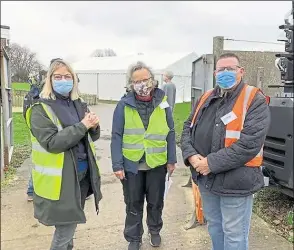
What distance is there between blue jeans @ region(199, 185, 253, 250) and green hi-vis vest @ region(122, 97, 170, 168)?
594 millimetres

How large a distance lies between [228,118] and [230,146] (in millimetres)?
179

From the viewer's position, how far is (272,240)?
3396 mm

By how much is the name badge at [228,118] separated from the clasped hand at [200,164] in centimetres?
29

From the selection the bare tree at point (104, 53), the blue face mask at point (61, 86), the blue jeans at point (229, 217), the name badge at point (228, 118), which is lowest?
the blue jeans at point (229, 217)

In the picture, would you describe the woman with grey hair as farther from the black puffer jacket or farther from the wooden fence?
the wooden fence

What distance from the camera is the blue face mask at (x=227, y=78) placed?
2.32m

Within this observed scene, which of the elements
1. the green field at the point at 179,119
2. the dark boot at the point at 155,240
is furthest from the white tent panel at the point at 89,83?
the dark boot at the point at 155,240

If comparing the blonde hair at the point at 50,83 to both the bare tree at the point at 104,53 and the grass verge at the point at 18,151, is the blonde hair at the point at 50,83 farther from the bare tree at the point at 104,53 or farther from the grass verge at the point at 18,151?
the bare tree at the point at 104,53

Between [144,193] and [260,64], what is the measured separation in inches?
155

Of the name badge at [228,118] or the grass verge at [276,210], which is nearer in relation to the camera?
the name badge at [228,118]

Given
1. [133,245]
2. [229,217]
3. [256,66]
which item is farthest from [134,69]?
[256,66]

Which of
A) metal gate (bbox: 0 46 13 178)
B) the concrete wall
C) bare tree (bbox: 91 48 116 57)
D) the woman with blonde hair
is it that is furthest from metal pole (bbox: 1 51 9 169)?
bare tree (bbox: 91 48 116 57)

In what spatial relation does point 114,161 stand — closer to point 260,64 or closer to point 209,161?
point 209,161

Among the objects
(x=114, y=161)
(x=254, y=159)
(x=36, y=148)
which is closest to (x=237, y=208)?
(x=254, y=159)
